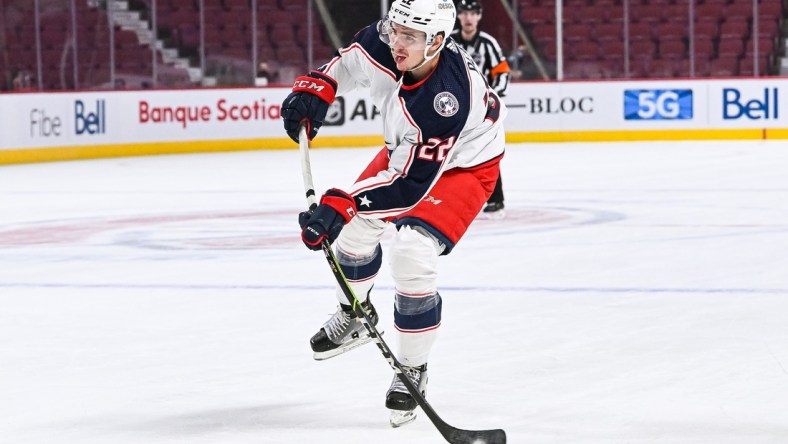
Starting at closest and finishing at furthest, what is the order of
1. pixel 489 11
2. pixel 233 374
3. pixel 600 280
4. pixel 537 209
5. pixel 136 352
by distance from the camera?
pixel 233 374
pixel 136 352
pixel 600 280
pixel 537 209
pixel 489 11

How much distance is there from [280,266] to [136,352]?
1.86m

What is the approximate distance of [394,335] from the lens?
13.8ft

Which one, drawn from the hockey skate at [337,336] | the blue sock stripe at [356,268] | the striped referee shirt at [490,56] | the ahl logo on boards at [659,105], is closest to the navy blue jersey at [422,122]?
the blue sock stripe at [356,268]

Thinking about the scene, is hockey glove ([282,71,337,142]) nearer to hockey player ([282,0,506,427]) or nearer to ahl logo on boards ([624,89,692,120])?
hockey player ([282,0,506,427])

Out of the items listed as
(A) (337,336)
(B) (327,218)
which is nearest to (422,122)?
(B) (327,218)

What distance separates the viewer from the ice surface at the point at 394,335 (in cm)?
305

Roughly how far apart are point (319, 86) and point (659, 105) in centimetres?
1156

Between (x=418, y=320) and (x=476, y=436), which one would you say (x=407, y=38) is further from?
(x=476, y=436)

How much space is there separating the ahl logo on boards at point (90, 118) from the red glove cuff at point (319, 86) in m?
9.54

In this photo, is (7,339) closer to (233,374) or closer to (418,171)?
(233,374)

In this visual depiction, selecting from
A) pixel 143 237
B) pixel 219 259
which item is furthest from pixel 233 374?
pixel 143 237

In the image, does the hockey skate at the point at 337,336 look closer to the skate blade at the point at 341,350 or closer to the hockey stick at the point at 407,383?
the skate blade at the point at 341,350

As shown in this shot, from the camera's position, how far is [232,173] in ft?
36.5

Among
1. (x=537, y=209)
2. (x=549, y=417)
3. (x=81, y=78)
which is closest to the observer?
(x=549, y=417)
